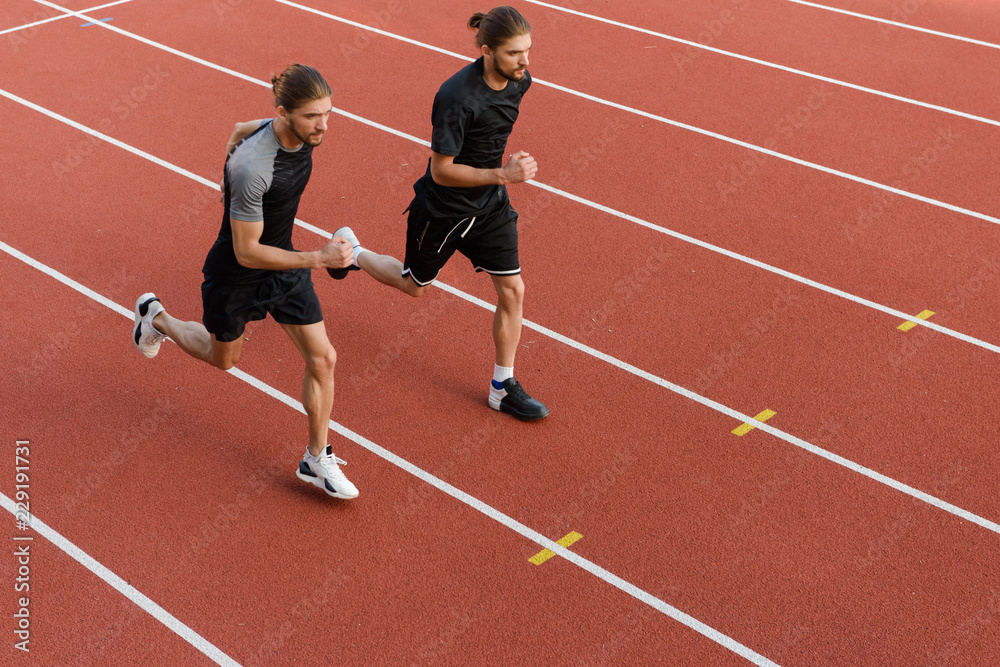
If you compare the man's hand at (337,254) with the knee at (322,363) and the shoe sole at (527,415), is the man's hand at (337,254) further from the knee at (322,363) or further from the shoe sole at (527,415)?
the shoe sole at (527,415)

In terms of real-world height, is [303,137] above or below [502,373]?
above

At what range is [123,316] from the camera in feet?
20.2

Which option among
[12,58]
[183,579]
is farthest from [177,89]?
[183,579]

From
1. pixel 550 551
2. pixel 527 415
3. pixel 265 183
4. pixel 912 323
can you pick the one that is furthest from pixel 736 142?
pixel 265 183

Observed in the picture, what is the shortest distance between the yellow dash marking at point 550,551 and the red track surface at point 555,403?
40 millimetres

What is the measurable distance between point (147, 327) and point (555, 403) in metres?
2.30

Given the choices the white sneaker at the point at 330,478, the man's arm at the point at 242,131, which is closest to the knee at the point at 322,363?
the white sneaker at the point at 330,478

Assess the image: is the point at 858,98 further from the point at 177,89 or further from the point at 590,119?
the point at 177,89

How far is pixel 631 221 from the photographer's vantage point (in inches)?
287

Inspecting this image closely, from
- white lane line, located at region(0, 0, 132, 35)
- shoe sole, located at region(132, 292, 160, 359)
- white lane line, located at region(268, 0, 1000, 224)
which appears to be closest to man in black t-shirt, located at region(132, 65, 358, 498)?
shoe sole, located at region(132, 292, 160, 359)

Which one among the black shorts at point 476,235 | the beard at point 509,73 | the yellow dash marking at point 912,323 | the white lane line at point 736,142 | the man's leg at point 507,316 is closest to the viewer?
the beard at point 509,73

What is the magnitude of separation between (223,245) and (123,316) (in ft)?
6.71

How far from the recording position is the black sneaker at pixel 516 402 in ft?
17.3

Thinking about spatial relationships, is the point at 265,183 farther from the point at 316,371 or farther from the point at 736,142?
the point at 736,142
